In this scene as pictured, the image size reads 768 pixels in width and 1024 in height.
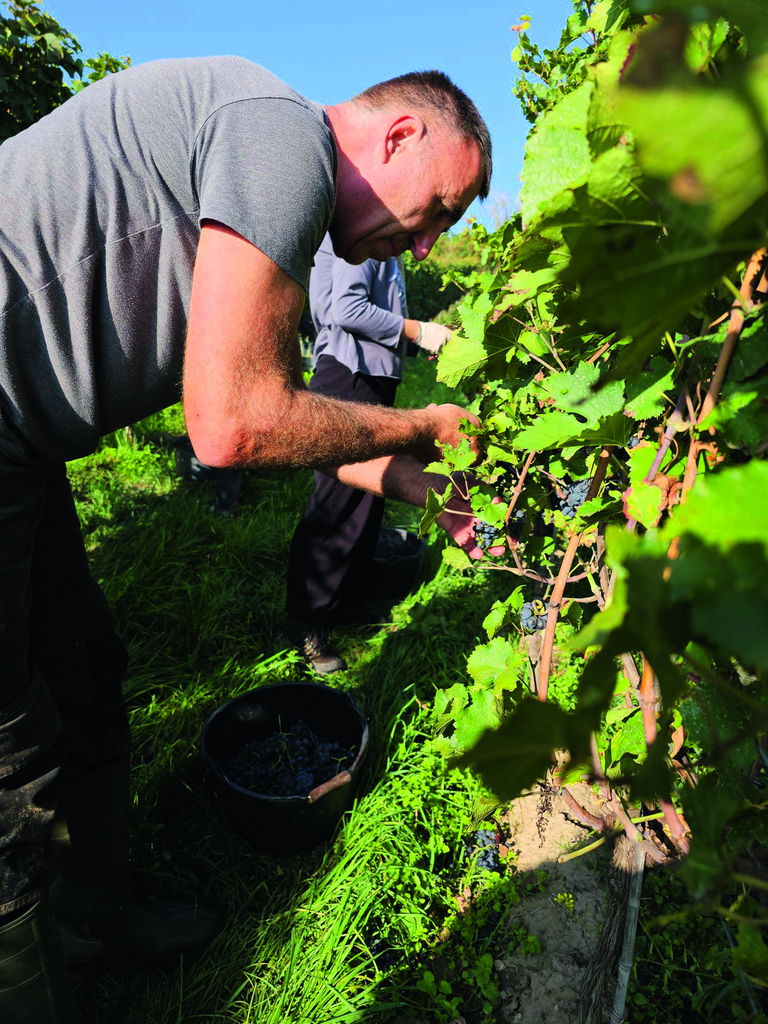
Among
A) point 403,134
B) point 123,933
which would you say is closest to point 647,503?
point 403,134

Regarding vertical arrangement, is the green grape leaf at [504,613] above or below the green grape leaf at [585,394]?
below

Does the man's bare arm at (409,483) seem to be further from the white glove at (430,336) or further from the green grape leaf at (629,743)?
the white glove at (430,336)

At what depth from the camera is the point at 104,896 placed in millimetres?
1914

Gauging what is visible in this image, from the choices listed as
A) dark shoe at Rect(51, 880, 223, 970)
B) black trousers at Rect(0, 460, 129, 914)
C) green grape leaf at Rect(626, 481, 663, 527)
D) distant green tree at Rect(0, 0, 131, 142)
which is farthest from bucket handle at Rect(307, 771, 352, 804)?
distant green tree at Rect(0, 0, 131, 142)

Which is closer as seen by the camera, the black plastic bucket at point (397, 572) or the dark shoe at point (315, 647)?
the dark shoe at point (315, 647)

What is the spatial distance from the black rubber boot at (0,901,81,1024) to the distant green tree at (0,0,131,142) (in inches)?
193

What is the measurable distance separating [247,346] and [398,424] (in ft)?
1.52

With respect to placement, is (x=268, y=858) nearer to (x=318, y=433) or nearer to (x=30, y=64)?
(x=318, y=433)

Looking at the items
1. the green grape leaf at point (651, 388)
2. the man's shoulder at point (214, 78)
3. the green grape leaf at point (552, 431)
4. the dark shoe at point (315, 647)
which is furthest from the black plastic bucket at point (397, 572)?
the green grape leaf at point (651, 388)

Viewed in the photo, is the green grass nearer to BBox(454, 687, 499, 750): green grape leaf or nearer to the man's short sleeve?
BBox(454, 687, 499, 750): green grape leaf

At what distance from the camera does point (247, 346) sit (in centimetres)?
124

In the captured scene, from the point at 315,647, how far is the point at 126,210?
2.31 meters

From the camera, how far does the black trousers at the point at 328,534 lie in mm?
3211

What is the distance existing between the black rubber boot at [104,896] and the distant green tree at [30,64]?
15.0 ft
